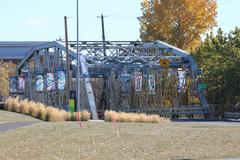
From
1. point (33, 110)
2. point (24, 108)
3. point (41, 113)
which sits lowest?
point (41, 113)

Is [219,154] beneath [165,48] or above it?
beneath

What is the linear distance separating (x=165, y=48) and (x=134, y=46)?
406cm

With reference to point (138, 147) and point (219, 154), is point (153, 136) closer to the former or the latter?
point (138, 147)

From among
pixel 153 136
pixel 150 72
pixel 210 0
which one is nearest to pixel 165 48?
pixel 150 72

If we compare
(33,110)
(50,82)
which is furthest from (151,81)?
(33,110)

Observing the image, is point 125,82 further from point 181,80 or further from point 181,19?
point 181,19

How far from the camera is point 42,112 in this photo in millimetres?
42812

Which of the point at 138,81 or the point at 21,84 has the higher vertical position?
the point at 21,84

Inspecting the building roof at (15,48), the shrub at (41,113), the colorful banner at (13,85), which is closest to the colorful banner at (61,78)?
the shrub at (41,113)

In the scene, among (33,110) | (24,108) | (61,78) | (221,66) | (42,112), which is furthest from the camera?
(61,78)

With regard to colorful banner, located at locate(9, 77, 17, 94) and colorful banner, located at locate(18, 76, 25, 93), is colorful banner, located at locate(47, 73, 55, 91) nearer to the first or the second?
colorful banner, located at locate(18, 76, 25, 93)

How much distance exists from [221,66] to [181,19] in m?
8.44

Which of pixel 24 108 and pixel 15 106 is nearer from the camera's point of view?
pixel 24 108

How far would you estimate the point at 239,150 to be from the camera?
57.4 feet
